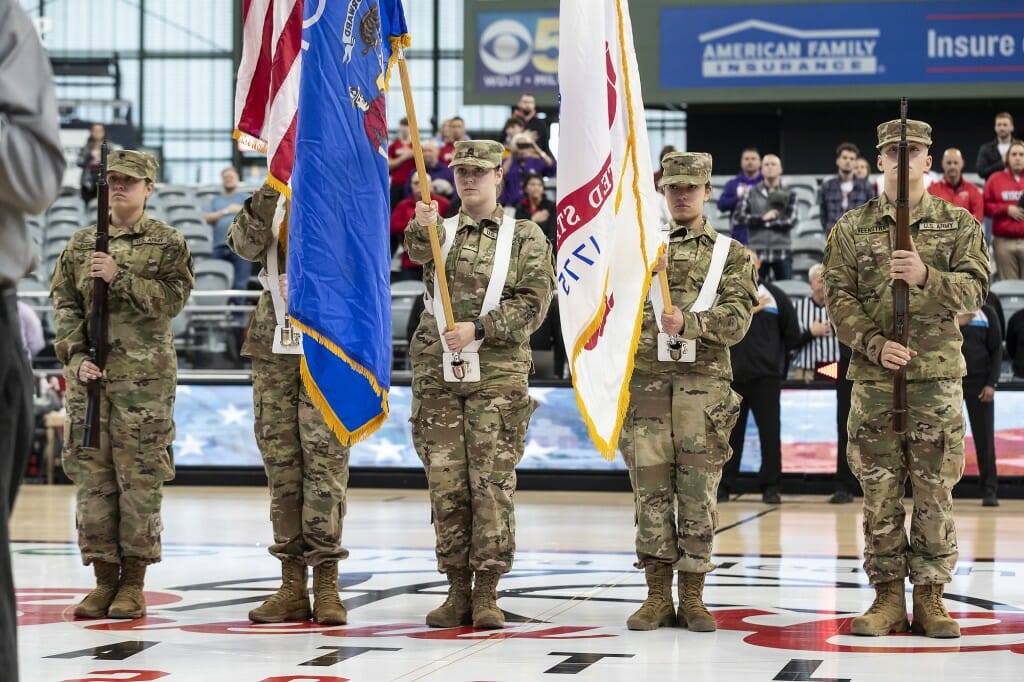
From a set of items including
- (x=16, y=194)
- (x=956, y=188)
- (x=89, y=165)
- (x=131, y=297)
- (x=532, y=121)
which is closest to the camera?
(x=16, y=194)

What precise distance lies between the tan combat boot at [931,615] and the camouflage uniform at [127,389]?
366cm

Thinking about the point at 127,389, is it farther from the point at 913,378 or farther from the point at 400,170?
the point at 400,170

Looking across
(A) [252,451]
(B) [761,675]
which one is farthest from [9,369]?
(A) [252,451]

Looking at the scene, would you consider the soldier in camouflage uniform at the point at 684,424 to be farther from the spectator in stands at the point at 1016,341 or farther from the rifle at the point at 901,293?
the spectator in stands at the point at 1016,341

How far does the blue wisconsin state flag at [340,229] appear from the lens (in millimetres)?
6953

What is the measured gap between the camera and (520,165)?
55.7 feet

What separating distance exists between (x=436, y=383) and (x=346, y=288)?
690 mm

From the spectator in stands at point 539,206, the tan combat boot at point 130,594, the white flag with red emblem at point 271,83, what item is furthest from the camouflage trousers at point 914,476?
the spectator in stands at point 539,206

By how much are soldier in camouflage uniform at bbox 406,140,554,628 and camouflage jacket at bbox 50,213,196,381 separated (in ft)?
4.19

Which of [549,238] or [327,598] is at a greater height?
[549,238]

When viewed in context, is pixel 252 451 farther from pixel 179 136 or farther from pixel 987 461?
pixel 179 136

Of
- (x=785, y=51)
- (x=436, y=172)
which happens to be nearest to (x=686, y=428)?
(x=436, y=172)

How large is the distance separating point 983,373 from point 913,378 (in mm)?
6932

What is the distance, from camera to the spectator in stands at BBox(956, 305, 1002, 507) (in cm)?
1359
